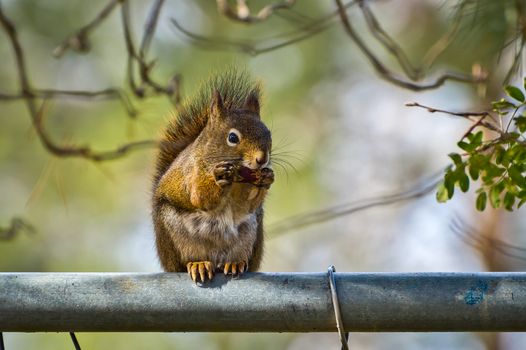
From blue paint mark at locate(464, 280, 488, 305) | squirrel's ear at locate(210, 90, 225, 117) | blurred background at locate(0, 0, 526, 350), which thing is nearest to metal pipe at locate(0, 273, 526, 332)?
blue paint mark at locate(464, 280, 488, 305)

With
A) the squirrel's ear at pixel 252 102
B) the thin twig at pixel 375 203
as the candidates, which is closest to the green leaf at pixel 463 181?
the thin twig at pixel 375 203

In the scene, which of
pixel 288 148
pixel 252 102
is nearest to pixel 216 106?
pixel 252 102

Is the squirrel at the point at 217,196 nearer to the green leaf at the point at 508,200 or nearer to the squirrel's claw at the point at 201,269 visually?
the squirrel's claw at the point at 201,269

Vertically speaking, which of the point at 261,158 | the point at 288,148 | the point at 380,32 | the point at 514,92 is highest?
the point at 380,32

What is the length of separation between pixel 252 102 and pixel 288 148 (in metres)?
3.89

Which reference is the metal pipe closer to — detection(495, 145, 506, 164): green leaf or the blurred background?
detection(495, 145, 506, 164): green leaf

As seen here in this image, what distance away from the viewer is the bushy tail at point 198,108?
299cm

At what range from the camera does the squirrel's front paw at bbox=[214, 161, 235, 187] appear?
2557mm

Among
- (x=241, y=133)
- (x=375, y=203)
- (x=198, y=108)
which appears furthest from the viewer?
(x=198, y=108)

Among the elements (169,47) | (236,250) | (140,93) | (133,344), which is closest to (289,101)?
(169,47)

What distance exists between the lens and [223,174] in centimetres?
258

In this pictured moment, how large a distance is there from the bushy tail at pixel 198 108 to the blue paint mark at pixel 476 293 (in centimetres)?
152

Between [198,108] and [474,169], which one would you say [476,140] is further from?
[198,108]

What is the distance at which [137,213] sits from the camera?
7.68 meters
